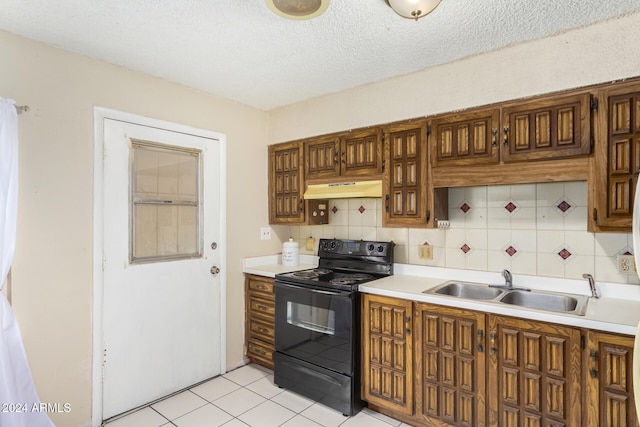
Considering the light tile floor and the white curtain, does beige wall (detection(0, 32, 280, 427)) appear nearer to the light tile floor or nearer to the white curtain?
the white curtain

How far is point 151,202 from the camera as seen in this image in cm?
254

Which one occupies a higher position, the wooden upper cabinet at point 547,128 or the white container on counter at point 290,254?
the wooden upper cabinet at point 547,128

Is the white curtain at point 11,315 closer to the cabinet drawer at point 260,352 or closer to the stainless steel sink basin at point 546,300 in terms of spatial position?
the cabinet drawer at point 260,352

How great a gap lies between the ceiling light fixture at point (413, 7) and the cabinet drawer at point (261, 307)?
2.32m

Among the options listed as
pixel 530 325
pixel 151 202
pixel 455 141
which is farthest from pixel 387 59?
pixel 151 202

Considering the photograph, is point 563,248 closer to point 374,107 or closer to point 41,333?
point 374,107

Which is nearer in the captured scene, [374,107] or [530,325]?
[530,325]

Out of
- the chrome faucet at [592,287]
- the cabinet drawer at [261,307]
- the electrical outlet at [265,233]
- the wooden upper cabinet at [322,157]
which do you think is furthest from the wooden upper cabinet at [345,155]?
the chrome faucet at [592,287]

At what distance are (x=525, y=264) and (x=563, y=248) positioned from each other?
0.24 metres

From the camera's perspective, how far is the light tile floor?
2268 mm

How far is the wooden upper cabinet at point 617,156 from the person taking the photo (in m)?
1.74

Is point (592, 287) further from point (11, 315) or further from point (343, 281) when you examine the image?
point (11, 315)

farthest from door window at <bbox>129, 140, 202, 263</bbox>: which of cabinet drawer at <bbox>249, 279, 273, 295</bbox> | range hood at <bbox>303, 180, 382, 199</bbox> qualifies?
range hood at <bbox>303, 180, 382, 199</bbox>

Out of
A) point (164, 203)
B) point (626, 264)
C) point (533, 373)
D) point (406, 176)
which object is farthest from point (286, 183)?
point (626, 264)
